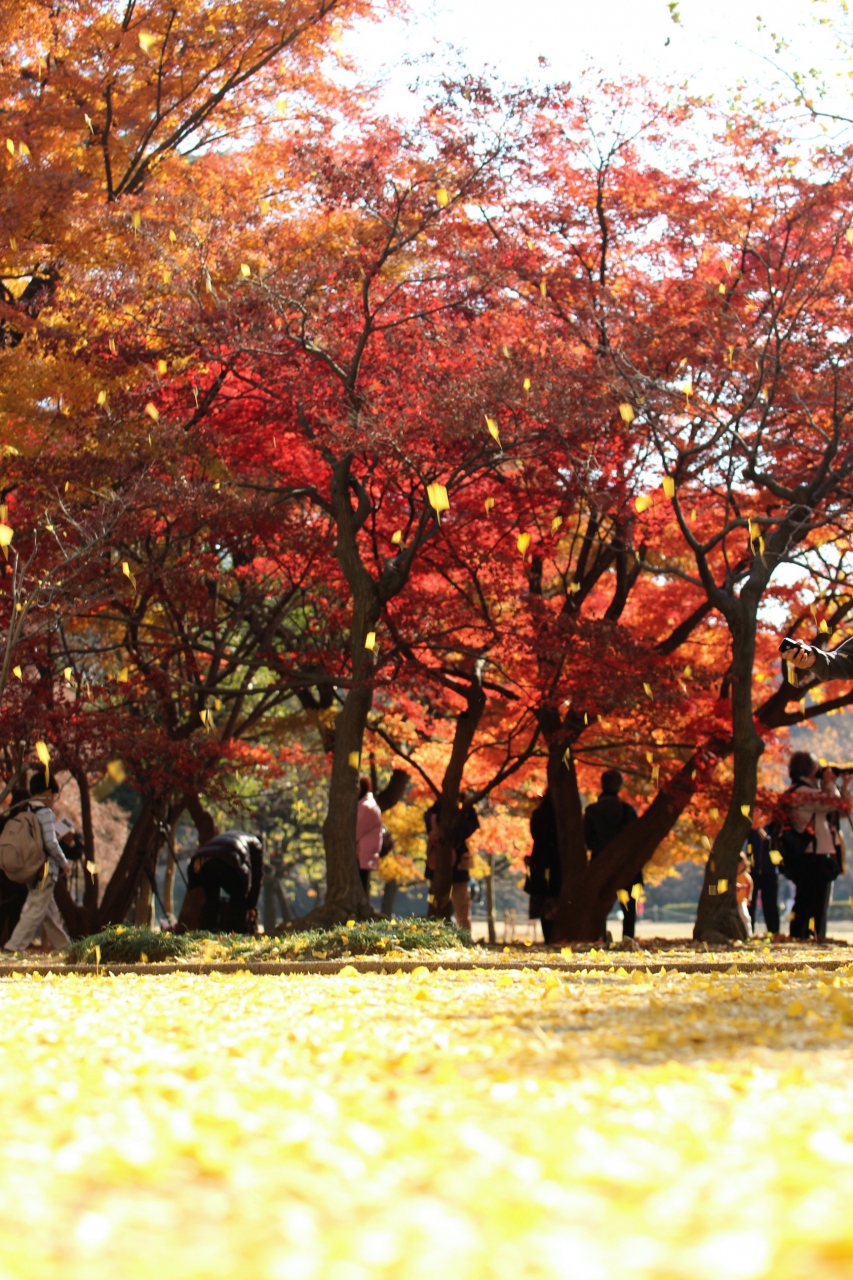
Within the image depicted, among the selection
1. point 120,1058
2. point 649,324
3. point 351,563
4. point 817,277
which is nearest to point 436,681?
point 351,563

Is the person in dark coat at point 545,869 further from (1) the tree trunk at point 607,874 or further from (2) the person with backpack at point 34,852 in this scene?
(2) the person with backpack at point 34,852

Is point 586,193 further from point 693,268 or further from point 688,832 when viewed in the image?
point 688,832

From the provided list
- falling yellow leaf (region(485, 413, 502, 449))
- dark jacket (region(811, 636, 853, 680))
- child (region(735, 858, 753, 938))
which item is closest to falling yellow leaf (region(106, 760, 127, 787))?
falling yellow leaf (region(485, 413, 502, 449))

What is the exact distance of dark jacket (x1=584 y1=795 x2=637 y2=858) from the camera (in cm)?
1171

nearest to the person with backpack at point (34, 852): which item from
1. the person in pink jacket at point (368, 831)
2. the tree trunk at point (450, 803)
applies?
the person in pink jacket at point (368, 831)

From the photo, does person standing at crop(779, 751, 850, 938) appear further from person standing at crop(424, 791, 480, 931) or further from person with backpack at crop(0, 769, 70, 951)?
person with backpack at crop(0, 769, 70, 951)

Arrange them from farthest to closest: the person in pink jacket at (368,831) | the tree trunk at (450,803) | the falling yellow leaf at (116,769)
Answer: the tree trunk at (450,803) < the falling yellow leaf at (116,769) < the person in pink jacket at (368,831)

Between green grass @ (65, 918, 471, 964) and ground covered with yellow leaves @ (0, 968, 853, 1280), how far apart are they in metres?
3.84

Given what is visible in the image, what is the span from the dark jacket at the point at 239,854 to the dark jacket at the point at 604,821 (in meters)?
3.01

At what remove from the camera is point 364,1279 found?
164 cm

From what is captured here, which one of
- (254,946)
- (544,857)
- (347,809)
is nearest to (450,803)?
(544,857)

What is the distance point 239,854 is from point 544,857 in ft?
10.3

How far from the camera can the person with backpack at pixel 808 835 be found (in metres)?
10.7

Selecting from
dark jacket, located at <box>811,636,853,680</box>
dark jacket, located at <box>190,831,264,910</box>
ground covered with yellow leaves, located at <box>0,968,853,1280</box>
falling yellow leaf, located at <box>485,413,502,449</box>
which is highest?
falling yellow leaf, located at <box>485,413,502,449</box>
